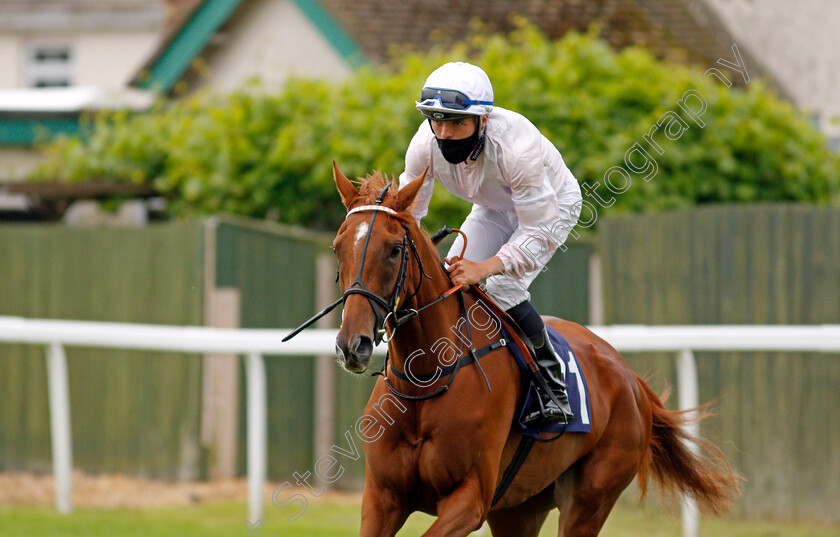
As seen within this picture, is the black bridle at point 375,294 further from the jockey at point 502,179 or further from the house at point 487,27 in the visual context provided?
the house at point 487,27

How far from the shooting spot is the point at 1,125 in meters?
13.1

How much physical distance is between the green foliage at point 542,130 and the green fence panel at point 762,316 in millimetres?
1857

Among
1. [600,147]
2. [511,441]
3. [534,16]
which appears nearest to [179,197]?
[600,147]

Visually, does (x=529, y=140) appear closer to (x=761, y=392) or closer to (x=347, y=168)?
(x=761, y=392)

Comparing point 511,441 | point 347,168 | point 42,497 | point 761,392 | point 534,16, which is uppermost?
point 534,16

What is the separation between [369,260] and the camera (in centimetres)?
336

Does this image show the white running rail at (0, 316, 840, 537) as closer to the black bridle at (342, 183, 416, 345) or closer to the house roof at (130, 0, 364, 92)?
the black bridle at (342, 183, 416, 345)

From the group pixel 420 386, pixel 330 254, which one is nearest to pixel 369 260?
pixel 420 386

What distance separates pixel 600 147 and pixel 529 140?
16.5ft

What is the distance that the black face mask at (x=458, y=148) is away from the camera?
3873 mm

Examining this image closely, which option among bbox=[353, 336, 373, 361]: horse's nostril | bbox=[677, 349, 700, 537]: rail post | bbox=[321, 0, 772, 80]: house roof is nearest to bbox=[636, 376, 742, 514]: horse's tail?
bbox=[677, 349, 700, 537]: rail post

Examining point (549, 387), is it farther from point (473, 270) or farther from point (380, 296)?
point (380, 296)

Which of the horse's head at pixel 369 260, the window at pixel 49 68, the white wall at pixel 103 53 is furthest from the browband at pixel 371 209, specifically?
the window at pixel 49 68

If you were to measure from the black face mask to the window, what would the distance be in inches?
704
